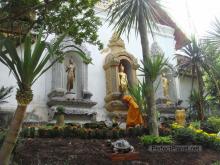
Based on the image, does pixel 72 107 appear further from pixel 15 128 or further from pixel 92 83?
pixel 15 128

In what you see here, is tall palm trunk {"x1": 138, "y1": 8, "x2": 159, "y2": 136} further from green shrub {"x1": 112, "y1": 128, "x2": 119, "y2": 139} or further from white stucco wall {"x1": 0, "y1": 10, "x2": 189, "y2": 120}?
white stucco wall {"x1": 0, "y1": 10, "x2": 189, "y2": 120}

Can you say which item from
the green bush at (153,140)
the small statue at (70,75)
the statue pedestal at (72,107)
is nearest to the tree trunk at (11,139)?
the green bush at (153,140)

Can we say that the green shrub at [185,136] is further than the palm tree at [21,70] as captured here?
Yes

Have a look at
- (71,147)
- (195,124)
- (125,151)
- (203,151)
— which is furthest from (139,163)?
(195,124)

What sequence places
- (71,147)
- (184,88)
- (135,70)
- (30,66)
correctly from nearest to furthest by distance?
1. (30,66)
2. (71,147)
3. (135,70)
4. (184,88)

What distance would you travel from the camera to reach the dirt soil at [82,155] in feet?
26.7

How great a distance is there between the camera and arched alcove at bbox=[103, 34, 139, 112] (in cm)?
1592

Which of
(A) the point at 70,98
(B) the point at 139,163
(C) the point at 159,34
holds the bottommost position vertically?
(B) the point at 139,163

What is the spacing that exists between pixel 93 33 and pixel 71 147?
119 inches

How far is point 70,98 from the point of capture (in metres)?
14.8

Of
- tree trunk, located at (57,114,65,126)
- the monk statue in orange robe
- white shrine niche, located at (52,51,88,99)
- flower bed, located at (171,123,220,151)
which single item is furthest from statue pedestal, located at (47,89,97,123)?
flower bed, located at (171,123,220,151)

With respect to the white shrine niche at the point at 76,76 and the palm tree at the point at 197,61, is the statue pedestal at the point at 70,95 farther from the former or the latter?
the palm tree at the point at 197,61

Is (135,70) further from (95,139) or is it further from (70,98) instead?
(95,139)

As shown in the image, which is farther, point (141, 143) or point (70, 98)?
point (70, 98)
